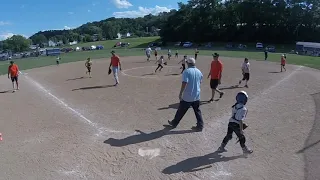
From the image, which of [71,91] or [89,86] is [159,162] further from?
[89,86]

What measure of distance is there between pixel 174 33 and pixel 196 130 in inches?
3720

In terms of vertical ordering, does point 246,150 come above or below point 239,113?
below

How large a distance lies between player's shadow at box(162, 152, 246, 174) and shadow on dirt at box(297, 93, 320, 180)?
4.80ft

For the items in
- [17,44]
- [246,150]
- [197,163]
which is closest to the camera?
[197,163]

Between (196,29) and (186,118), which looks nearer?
(186,118)

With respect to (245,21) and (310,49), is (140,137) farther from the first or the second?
(245,21)

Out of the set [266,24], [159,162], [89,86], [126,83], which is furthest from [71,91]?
[266,24]

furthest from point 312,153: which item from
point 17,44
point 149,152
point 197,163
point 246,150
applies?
point 17,44

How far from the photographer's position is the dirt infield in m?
6.71

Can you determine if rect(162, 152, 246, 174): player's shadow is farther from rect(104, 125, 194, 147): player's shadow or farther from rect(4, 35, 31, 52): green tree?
rect(4, 35, 31, 52): green tree

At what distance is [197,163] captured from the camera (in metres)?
6.96

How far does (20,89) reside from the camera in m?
18.9

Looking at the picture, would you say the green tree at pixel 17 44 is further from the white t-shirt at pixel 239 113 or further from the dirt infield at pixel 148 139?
the white t-shirt at pixel 239 113

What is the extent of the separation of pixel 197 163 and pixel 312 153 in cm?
300
